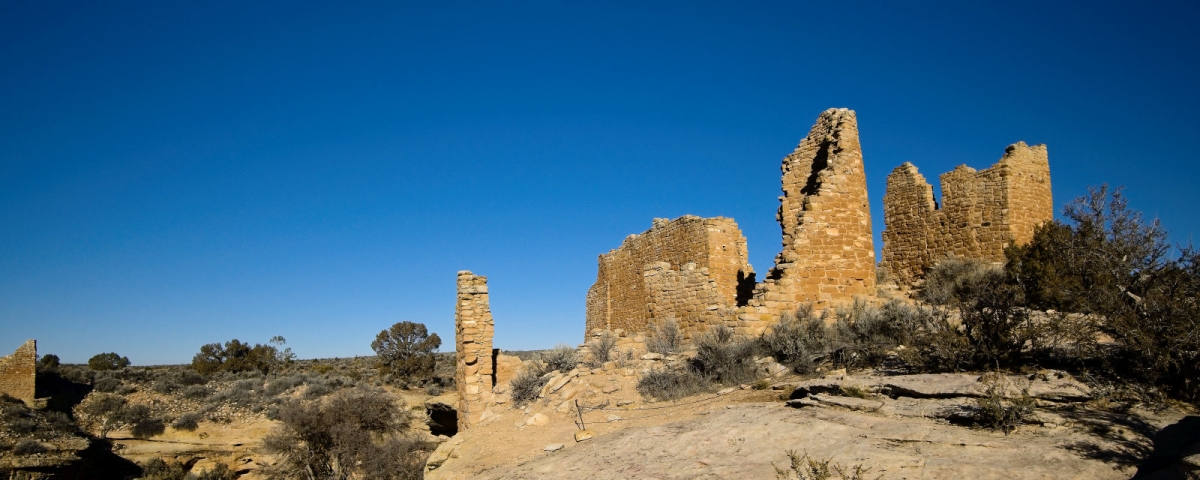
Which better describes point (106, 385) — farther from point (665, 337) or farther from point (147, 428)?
point (665, 337)

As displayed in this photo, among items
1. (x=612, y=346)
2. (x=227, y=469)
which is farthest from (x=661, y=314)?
(x=227, y=469)

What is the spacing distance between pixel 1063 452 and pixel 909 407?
5.66 feet

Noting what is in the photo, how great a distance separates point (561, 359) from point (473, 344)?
2.17 meters

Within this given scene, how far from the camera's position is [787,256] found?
39.8 feet

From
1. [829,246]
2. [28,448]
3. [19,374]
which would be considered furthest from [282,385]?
[829,246]

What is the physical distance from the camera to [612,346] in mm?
13352

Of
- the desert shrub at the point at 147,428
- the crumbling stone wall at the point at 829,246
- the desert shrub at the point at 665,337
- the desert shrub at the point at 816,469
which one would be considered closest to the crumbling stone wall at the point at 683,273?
the desert shrub at the point at 665,337

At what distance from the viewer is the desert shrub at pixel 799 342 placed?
948cm

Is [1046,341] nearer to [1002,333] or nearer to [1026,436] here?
[1002,333]

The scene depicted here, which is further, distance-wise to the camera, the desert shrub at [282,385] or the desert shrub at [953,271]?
the desert shrub at [282,385]

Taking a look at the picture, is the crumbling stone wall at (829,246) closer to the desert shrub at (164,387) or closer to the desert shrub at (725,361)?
the desert shrub at (725,361)

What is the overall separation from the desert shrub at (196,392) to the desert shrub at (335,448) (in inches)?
502

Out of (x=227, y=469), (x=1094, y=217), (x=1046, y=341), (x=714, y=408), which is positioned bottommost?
(x=227, y=469)

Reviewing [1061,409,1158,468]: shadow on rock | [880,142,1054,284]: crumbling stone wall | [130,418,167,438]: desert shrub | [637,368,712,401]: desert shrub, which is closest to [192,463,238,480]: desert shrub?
[130,418,167,438]: desert shrub
